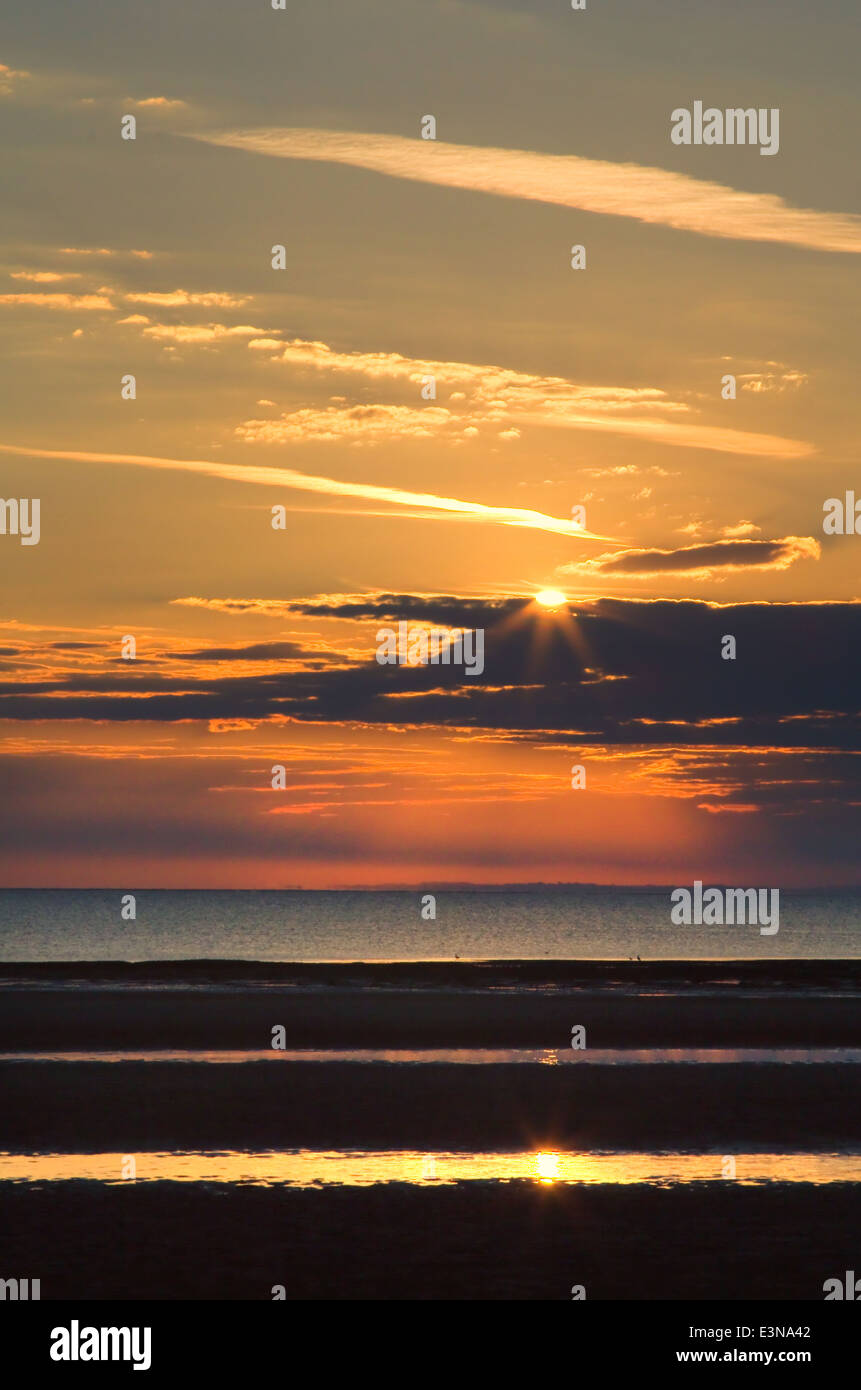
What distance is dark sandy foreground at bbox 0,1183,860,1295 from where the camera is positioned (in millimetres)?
17516

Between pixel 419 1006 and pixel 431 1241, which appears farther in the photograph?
pixel 419 1006

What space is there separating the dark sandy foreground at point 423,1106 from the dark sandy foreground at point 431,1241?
13.9 ft

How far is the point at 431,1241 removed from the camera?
19.4 m

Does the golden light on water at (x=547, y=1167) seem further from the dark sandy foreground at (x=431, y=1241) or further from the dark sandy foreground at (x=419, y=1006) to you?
the dark sandy foreground at (x=419, y=1006)

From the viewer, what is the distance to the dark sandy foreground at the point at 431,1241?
1752cm

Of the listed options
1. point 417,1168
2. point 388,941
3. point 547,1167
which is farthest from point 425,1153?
point 388,941

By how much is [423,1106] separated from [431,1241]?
452 inches

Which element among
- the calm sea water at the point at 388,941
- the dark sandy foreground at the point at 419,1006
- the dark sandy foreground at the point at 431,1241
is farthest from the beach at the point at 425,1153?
the calm sea water at the point at 388,941

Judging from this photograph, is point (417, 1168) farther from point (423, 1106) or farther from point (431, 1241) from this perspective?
point (423, 1106)

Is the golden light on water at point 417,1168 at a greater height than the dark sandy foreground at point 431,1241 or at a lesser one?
greater

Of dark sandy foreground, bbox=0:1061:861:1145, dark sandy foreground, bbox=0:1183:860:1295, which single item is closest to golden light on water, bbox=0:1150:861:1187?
dark sandy foreground, bbox=0:1183:860:1295
